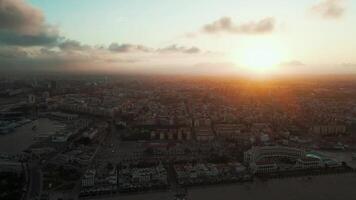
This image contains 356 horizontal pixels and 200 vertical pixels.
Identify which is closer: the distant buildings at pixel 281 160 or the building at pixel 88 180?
the building at pixel 88 180

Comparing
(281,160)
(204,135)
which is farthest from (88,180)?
(204,135)

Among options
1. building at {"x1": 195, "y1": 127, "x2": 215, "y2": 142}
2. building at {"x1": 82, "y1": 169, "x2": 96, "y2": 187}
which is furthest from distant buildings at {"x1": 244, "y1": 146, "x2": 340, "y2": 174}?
building at {"x1": 82, "y1": 169, "x2": 96, "y2": 187}

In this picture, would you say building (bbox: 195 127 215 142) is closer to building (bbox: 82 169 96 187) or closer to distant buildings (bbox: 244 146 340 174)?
distant buildings (bbox: 244 146 340 174)

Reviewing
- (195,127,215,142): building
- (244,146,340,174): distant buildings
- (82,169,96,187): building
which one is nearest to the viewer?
(82,169,96,187): building

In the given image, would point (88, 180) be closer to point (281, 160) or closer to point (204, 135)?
point (281, 160)

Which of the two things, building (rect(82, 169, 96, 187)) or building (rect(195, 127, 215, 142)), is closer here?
building (rect(82, 169, 96, 187))

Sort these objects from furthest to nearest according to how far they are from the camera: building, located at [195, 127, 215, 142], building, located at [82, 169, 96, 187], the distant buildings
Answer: building, located at [195, 127, 215, 142] < the distant buildings < building, located at [82, 169, 96, 187]

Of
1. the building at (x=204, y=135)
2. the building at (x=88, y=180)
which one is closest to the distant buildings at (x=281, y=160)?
the building at (x=204, y=135)

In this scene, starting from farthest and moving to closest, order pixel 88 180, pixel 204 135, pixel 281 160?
pixel 204 135 < pixel 281 160 < pixel 88 180

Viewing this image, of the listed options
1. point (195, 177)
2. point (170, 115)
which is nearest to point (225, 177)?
point (195, 177)

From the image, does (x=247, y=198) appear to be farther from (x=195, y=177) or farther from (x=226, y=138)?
(x=226, y=138)

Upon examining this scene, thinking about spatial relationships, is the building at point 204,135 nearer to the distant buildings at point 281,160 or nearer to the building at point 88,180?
the distant buildings at point 281,160
